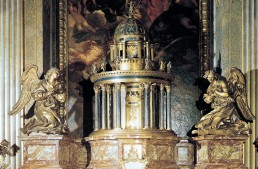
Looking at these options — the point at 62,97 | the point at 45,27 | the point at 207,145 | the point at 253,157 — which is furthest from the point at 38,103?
the point at 253,157

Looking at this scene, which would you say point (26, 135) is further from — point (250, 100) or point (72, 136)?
point (250, 100)

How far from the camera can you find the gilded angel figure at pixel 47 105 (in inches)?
667

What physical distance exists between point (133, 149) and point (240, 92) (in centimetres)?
246

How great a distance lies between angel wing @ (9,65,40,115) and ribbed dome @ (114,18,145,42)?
1831mm

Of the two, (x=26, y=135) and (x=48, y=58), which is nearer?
(x=26, y=135)

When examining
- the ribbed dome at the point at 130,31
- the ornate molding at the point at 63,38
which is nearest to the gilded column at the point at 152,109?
the ribbed dome at the point at 130,31

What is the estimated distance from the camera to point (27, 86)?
17.4 metres

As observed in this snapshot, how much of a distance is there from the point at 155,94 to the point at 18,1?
3.50m

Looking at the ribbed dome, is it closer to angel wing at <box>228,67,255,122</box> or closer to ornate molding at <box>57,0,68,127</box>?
ornate molding at <box>57,0,68,127</box>

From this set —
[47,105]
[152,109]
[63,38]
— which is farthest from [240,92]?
[63,38]

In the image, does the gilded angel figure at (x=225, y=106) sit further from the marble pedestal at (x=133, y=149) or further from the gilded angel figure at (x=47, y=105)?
the gilded angel figure at (x=47, y=105)

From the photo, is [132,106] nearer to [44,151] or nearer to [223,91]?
[223,91]

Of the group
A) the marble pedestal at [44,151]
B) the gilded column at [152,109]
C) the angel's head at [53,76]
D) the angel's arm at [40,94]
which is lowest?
the marble pedestal at [44,151]

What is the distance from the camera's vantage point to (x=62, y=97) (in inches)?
677
